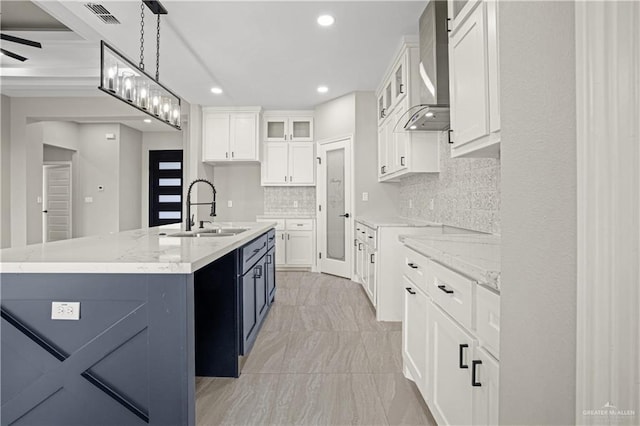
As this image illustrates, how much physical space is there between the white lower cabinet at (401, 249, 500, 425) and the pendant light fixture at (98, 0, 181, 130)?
2.12 metres

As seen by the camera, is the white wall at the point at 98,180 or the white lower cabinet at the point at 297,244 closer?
the white lower cabinet at the point at 297,244

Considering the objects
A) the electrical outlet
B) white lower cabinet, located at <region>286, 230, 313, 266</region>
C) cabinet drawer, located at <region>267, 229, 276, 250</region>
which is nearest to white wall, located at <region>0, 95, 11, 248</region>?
white lower cabinet, located at <region>286, 230, 313, 266</region>

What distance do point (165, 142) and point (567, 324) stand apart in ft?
28.5

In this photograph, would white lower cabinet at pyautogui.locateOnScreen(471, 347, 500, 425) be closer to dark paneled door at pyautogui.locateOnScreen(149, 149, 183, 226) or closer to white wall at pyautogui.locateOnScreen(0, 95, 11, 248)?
white wall at pyautogui.locateOnScreen(0, 95, 11, 248)

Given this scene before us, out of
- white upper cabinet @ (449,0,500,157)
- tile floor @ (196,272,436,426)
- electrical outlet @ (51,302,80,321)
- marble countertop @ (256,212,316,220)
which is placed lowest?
tile floor @ (196,272,436,426)

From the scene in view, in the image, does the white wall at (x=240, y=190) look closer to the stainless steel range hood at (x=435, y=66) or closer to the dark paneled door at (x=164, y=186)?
the dark paneled door at (x=164, y=186)

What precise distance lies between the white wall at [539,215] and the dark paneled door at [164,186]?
26.8 ft

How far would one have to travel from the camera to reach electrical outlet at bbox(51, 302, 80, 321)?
4.39 ft

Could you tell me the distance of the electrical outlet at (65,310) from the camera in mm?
1339

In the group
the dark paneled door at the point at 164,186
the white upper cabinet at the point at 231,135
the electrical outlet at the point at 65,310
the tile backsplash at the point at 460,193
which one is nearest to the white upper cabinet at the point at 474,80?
the tile backsplash at the point at 460,193

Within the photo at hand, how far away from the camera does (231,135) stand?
19.7ft

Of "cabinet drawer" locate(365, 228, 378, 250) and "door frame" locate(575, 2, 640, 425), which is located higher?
"door frame" locate(575, 2, 640, 425)

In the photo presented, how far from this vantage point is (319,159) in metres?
5.79

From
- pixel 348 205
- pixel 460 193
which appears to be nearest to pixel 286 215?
pixel 348 205
